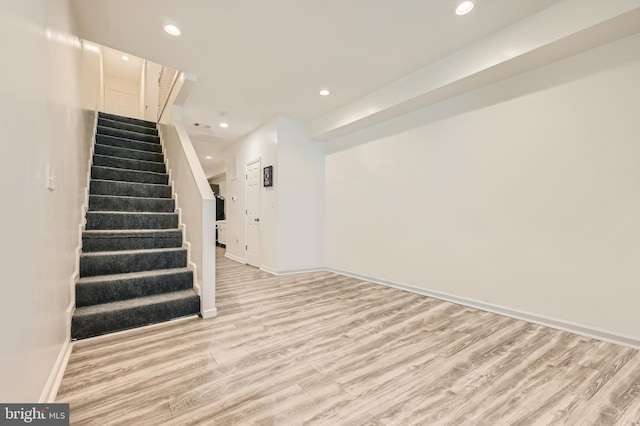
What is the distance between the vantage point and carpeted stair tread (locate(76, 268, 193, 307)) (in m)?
2.36

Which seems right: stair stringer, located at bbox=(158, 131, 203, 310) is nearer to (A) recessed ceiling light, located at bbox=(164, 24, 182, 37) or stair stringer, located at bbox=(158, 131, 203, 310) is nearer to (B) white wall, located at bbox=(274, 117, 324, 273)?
(B) white wall, located at bbox=(274, 117, 324, 273)

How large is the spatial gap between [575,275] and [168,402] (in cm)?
340

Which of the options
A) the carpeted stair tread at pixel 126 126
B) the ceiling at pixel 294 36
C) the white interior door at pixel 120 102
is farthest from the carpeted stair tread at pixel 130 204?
the white interior door at pixel 120 102

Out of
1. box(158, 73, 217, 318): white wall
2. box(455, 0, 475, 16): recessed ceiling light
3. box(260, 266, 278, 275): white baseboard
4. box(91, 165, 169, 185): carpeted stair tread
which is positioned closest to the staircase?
box(91, 165, 169, 185): carpeted stair tread

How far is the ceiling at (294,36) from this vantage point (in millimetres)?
2234

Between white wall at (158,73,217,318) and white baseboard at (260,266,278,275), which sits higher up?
white wall at (158,73,217,318)

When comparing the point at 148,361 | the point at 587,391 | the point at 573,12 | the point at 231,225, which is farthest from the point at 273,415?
the point at 231,225

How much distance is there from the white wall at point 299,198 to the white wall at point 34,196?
9.31 feet

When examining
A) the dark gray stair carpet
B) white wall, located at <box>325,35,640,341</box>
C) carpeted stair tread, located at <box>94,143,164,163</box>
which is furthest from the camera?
carpeted stair tread, located at <box>94,143,164,163</box>

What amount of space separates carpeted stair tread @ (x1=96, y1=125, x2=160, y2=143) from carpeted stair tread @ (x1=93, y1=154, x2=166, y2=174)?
0.71m

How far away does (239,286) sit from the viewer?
3.80 meters

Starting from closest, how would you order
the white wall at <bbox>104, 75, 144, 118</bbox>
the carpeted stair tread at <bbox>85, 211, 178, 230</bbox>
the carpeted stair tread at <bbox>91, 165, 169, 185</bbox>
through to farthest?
1. the carpeted stair tread at <bbox>85, 211, 178, 230</bbox>
2. the carpeted stair tread at <bbox>91, 165, 169, 185</bbox>
3. the white wall at <bbox>104, 75, 144, 118</bbox>

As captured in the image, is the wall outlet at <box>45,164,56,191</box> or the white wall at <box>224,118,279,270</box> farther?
the white wall at <box>224,118,279,270</box>

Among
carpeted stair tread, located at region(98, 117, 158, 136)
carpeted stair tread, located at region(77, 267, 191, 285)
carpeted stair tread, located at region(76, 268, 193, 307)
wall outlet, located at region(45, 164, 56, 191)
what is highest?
carpeted stair tread, located at region(98, 117, 158, 136)
